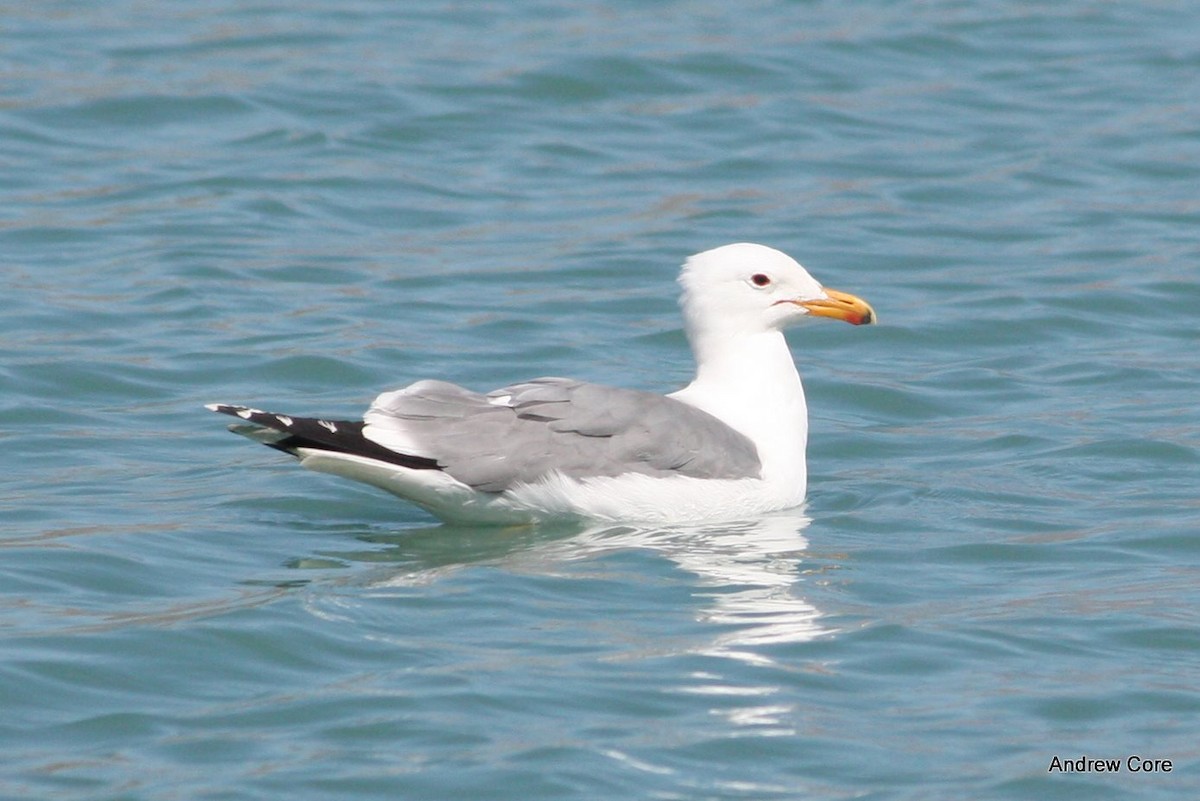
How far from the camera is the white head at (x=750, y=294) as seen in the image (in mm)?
9219

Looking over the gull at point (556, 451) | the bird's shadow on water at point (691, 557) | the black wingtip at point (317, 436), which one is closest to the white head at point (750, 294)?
the gull at point (556, 451)

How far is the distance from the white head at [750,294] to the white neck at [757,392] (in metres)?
A: 0.07

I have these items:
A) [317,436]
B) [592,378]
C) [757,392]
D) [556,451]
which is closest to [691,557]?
[556,451]

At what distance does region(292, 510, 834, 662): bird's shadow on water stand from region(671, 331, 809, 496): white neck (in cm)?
32

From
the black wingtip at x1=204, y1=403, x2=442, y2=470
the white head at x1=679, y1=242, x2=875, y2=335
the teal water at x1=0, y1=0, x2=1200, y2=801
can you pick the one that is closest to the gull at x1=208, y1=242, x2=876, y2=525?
the black wingtip at x1=204, y1=403, x2=442, y2=470

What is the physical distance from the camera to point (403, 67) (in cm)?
1719

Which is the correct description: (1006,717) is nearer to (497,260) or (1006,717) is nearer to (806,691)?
(806,691)

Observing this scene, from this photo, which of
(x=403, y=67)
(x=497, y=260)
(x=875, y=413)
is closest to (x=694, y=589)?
(x=875, y=413)

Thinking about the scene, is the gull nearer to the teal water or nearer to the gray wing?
the gray wing

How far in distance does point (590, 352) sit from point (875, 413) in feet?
5.46

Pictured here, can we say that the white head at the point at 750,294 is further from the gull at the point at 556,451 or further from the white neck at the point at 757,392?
the gull at the point at 556,451

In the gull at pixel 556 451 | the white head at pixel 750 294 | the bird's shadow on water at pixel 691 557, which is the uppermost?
the white head at pixel 750 294

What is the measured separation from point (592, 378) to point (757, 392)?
2001 mm

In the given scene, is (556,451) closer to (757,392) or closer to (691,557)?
(691,557)
